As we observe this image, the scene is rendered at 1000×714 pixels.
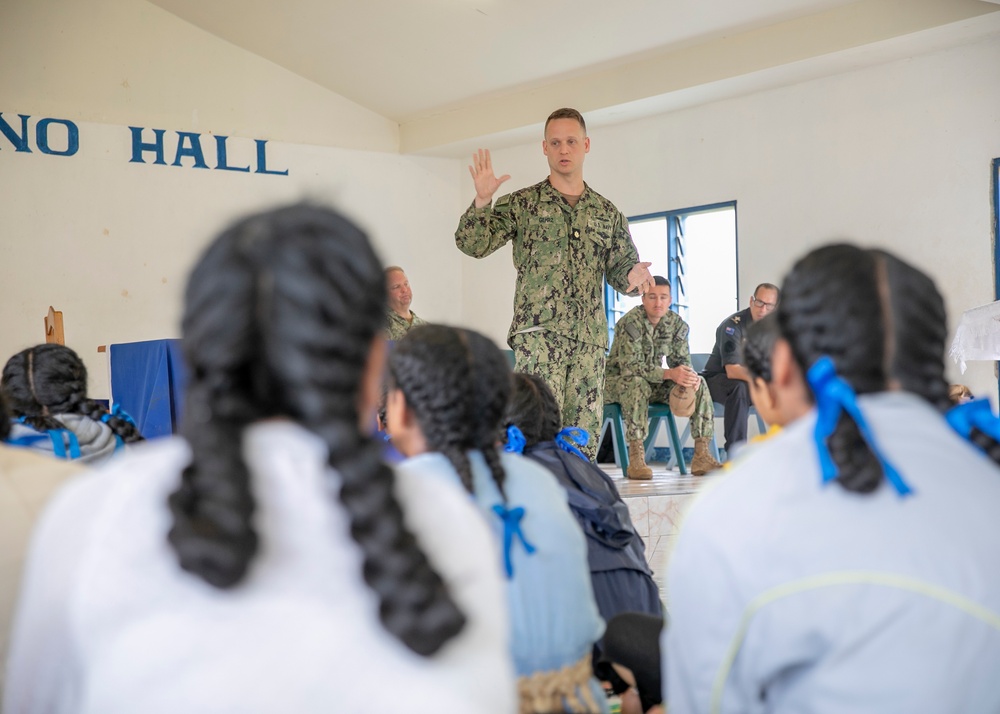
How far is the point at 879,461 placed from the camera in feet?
3.14

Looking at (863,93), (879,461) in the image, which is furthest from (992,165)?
(879,461)

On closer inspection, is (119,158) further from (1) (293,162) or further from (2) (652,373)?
(2) (652,373)

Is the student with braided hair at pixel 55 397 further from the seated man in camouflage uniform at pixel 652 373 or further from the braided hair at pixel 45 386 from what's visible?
the seated man in camouflage uniform at pixel 652 373

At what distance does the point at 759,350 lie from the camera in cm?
167

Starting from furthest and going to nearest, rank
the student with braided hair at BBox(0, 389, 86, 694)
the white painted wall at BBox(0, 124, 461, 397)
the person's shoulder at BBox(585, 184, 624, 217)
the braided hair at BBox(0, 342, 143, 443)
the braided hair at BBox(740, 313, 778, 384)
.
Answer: the white painted wall at BBox(0, 124, 461, 397) → the person's shoulder at BBox(585, 184, 624, 217) → the braided hair at BBox(0, 342, 143, 443) → the braided hair at BBox(740, 313, 778, 384) → the student with braided hair at BBox(0, 389, 86, 694)

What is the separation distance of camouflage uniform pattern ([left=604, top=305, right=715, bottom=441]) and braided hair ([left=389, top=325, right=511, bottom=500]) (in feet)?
14.8

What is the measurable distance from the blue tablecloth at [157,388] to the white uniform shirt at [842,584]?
3292 mm

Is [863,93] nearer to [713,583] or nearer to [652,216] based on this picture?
[652,216]

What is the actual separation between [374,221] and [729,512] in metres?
7.80

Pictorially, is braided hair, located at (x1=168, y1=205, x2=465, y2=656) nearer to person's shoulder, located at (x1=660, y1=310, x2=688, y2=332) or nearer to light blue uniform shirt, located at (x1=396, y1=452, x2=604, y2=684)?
light blue uniform shirt, located at (x1=396, y1=452, x2=604, y2=684)

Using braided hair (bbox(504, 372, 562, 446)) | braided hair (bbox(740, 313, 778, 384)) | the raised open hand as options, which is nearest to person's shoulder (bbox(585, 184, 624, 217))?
the raised open hand

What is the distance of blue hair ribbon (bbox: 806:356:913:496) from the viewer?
95cm

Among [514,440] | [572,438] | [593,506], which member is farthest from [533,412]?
[572,438]

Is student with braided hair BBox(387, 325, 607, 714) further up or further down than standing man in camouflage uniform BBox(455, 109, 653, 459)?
further down
